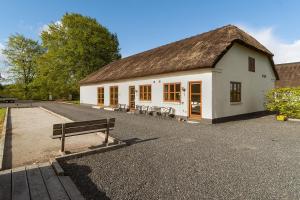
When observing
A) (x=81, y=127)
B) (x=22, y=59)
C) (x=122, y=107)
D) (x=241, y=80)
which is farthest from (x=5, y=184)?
(x=22, y=59)

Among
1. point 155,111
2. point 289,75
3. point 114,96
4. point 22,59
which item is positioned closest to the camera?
point 155,111

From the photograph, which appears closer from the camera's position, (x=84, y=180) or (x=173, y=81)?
(x=84, y=180)

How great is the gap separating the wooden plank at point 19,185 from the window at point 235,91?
41.5 feet

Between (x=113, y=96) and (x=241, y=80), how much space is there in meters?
13.7

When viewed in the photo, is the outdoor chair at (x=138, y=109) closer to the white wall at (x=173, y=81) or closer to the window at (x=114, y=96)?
the white wall at (x=173, y=81)

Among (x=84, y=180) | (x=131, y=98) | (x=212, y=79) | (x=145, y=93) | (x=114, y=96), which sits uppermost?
(x=212, y=79)

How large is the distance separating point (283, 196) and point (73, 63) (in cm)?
3809

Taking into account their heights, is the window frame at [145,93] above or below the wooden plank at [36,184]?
above

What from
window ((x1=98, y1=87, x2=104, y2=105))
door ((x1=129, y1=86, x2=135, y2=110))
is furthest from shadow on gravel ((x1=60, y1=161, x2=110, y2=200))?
window ((x1=98, y1=87, x2=104, y2=105))

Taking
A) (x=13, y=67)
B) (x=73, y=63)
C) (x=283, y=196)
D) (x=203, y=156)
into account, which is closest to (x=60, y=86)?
(x=73, y=63)

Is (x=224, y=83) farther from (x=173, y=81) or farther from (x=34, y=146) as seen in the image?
(x=34, y=146)

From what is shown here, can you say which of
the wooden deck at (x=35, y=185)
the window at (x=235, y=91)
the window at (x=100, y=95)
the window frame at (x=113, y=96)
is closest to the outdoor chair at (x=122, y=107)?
the window frame at (x=113, y=96)

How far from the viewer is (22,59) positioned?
4550cm

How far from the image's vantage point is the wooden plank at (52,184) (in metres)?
3.55
